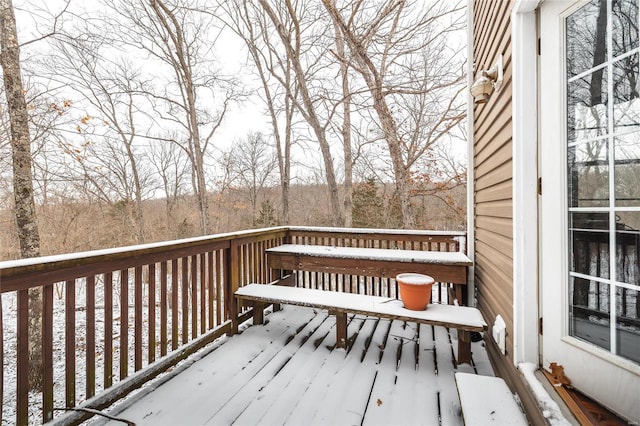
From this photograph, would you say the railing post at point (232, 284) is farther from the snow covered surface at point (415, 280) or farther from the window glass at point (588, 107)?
the window glass at point (588, 107)

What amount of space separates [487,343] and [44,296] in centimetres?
307

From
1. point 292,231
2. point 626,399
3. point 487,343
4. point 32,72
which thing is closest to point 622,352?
point 626,399

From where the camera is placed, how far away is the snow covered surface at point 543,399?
111 cm

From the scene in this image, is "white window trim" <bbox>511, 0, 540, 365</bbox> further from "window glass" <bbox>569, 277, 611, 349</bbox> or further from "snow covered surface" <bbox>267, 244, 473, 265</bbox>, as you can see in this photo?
"snow covered surface" <bbox>267, 244, 473, 265</bbox>

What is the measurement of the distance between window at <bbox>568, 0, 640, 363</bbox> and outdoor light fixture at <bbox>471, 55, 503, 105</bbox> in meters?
0.64

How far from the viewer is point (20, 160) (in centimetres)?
406

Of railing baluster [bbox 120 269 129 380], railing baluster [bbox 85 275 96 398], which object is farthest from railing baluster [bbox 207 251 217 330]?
railing baluster [bbox 85 275 96 398]

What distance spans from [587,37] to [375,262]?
2420 mm

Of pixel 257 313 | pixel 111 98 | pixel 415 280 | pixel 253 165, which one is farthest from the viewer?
pixel 253 165

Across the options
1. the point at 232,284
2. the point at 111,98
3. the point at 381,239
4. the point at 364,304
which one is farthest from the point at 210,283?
the point at 111,98

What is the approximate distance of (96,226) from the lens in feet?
34.0

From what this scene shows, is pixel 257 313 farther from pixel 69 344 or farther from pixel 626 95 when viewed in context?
pixel 626 95

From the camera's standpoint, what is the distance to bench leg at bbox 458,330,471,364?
2287 millimetres

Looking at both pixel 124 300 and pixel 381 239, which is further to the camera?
pixel 381 239
